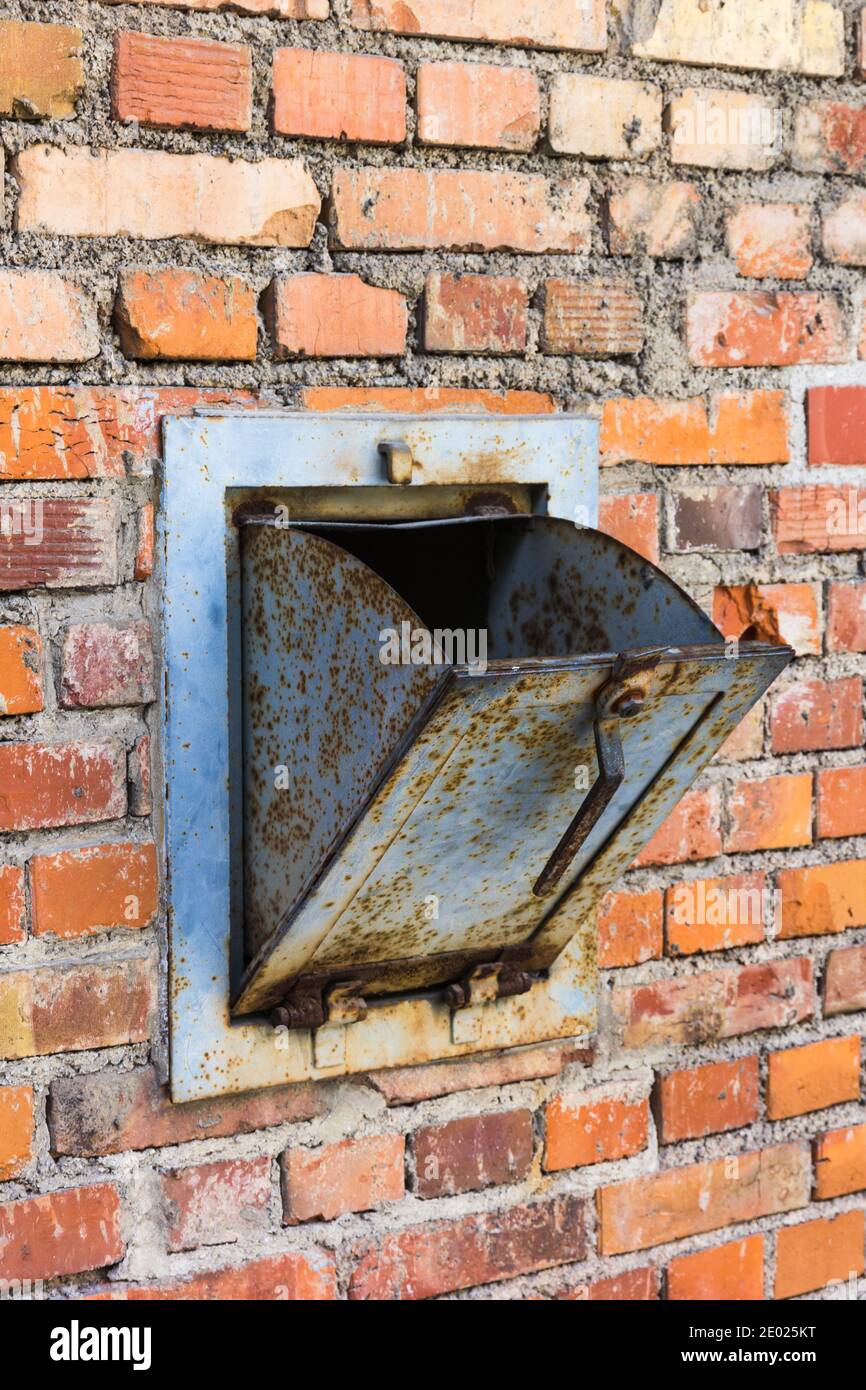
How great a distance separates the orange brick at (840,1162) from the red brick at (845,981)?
136 mm

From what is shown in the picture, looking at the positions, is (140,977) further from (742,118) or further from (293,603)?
(742,118)

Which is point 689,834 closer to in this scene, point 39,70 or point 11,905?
point 11,905

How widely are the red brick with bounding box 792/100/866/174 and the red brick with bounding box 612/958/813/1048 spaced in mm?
809

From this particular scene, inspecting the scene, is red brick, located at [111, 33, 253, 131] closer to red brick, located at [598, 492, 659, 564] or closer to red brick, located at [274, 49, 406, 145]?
red brick, located at [274, 49, 406, 145]

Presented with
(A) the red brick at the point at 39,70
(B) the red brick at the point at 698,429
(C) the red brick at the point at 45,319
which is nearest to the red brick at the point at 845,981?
(B) the red brick at the point at 698,429

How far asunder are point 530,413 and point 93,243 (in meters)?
0.41

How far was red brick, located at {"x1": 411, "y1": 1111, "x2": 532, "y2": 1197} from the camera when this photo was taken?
4.45 feet

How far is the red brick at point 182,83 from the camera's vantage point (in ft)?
3.68

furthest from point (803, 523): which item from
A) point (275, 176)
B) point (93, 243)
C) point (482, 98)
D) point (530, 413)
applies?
point (93, 243)

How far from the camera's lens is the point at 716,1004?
147 cm

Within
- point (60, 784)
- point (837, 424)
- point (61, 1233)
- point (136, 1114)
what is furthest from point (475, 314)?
point (61, 1233)

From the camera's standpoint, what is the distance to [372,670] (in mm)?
1032

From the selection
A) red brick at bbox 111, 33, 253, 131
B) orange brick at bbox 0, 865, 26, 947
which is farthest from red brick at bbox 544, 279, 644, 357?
orange brick at bbox 0, 865, 26, 947

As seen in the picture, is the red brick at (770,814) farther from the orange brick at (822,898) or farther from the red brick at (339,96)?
the red brick at (339,96)
